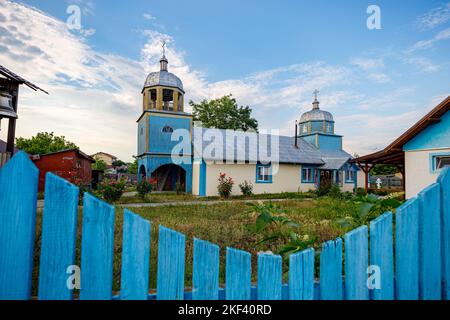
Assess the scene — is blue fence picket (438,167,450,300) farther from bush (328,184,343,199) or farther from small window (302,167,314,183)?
small window (302,167,314,183)

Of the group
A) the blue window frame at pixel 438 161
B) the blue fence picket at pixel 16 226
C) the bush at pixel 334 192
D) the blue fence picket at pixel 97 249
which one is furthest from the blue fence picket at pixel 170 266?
the bush at pixel 334 192

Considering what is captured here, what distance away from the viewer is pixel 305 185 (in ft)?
66.1

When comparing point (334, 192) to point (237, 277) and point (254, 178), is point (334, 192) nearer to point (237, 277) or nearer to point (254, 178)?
point (254, 178)

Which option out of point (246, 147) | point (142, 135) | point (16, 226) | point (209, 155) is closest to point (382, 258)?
point (16, 226)

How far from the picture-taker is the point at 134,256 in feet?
4.00

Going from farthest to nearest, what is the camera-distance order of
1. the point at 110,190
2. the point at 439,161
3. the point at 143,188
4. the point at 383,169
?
the point at 383,169, the point at 143,188, the point at 110,190, the point at 439,161

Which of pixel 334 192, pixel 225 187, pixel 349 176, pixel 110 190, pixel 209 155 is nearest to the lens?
pixel 110 190

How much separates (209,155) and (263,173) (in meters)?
4.60

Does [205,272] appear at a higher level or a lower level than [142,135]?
lower

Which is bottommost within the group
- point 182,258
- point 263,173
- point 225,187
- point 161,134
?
point 182,258

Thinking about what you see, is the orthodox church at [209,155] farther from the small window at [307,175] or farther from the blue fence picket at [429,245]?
the blue fence picket at [429,245]

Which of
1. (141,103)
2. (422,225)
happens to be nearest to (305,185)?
(141,103)

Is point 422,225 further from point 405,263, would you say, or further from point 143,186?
point 143,186
